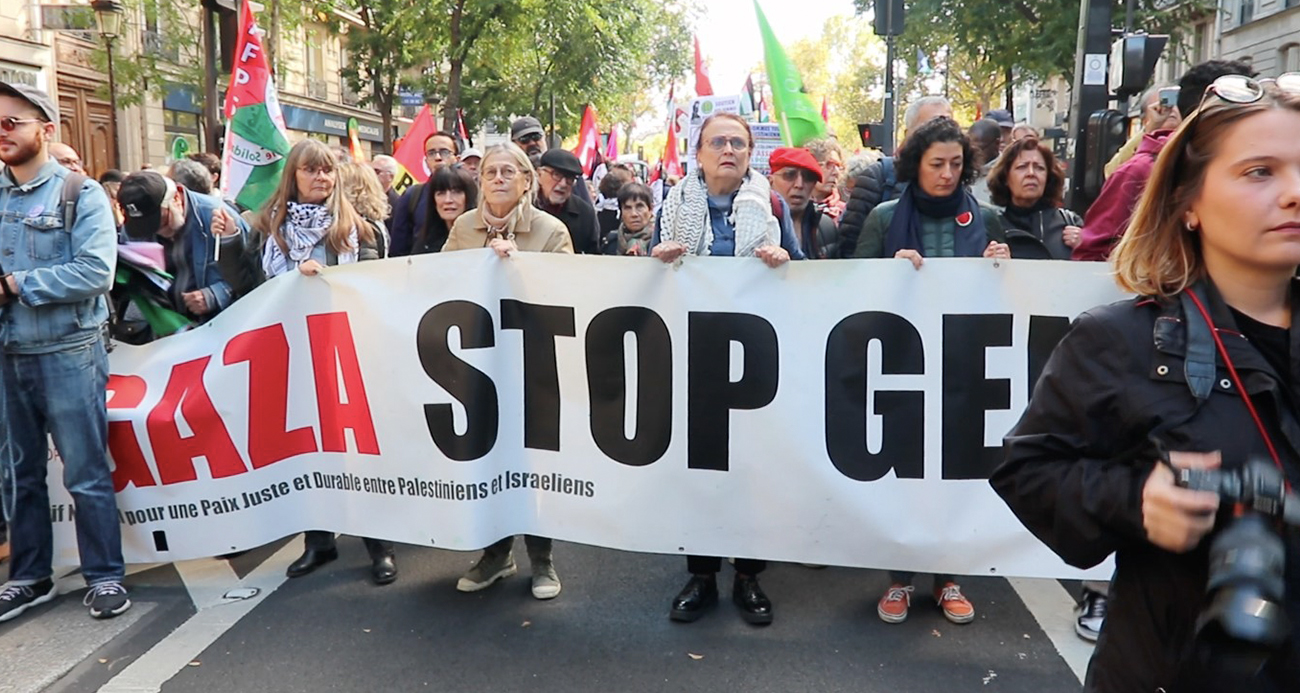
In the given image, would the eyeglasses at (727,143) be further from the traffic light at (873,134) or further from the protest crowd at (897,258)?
the traffic light at (873,134)

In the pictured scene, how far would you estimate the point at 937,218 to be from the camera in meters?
4.63

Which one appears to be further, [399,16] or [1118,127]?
[399,16]

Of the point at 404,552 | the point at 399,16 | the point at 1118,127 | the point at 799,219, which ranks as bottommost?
the point at 404,552

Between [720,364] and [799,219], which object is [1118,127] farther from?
[720,364]

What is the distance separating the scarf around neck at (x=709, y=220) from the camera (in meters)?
4.38

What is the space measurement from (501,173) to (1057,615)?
Answer: 9.61ft

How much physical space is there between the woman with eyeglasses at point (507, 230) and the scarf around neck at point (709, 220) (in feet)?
1.70

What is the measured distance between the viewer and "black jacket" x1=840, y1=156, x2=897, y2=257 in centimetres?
513

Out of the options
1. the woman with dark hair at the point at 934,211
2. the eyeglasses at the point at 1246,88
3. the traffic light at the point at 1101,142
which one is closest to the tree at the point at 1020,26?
the traffic light at the point at 1101,142

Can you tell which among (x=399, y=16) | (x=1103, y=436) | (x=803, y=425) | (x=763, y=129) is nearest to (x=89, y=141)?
(x=399, y=16)

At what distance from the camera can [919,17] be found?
25688mm

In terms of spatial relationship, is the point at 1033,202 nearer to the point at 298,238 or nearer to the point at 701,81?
the point at 298,238

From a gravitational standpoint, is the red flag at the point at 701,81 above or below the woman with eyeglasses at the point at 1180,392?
above

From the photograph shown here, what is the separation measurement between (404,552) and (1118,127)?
600cm
